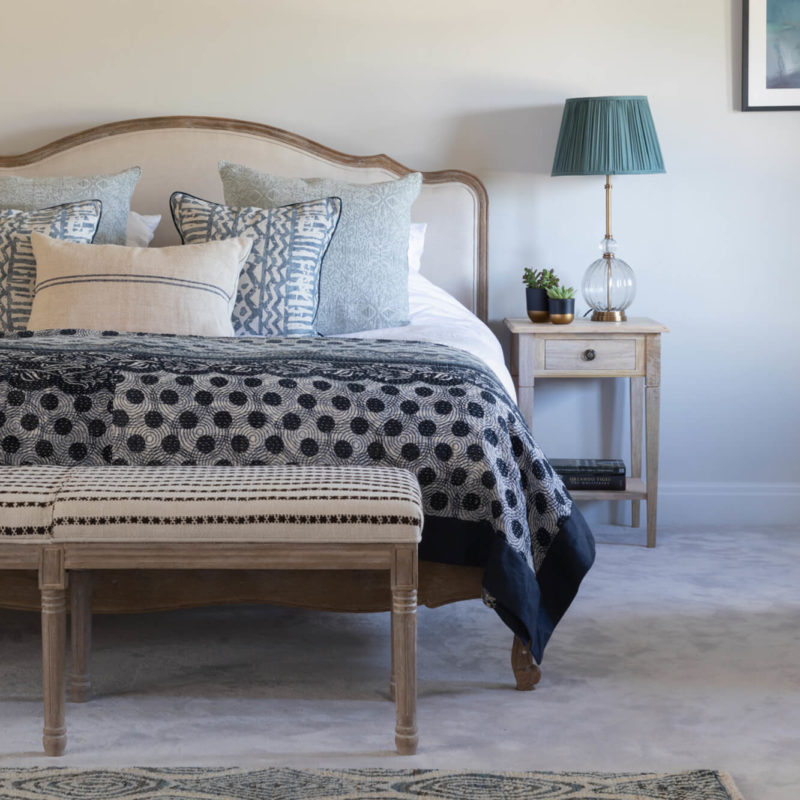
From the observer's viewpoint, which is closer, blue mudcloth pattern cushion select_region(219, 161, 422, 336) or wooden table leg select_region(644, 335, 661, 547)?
blue mudcloth pattern cushion select_region(219, 161, 422, 336)

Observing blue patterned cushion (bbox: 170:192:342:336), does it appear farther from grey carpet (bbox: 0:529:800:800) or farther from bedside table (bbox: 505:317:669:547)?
grey carpet (bbox: 0:529:800:800)

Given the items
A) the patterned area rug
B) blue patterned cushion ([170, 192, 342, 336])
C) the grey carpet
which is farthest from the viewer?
blue patterned cushion ([170, 192, 342, 336])

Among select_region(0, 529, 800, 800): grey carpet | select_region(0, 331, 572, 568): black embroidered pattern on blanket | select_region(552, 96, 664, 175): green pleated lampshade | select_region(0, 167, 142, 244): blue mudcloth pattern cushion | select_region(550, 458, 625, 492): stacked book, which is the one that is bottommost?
select_region(0, 529, 800, 800): grey carpet

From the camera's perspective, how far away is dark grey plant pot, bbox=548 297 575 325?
340 centimetres

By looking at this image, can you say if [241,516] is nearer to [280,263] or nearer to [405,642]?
[405,642]

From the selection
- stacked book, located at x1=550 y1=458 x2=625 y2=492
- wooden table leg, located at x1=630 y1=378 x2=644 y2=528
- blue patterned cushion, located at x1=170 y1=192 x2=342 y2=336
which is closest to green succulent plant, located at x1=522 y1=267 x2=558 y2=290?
wooden table leg, located at x1=630 y1=378 x2=644 y2=528

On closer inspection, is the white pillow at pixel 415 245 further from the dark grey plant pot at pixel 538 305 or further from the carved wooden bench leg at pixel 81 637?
→ the carved wooden bench leg at pixel 81 637

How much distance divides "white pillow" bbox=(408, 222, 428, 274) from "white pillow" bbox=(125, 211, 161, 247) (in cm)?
84

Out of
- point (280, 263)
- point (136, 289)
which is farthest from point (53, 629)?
point (280, 263)

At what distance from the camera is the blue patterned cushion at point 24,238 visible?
300 centimetres

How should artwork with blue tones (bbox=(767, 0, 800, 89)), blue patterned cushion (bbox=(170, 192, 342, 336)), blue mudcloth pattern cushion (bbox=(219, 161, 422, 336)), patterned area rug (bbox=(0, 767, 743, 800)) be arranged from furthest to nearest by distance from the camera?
artwork with blue tones (bbox=(767, 0, 800, 89)) → blue mudcloth pattern cushion (bbox=(219, 161, 422, 336)) → blue patterned cushion (bbox=(170, 192, 342, 336)) → patterned area rug (bbox=(0, 767, 743, 800))

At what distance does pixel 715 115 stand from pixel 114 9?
207cm

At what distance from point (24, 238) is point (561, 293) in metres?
1.63

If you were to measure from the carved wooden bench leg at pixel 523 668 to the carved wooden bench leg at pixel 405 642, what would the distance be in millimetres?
358
